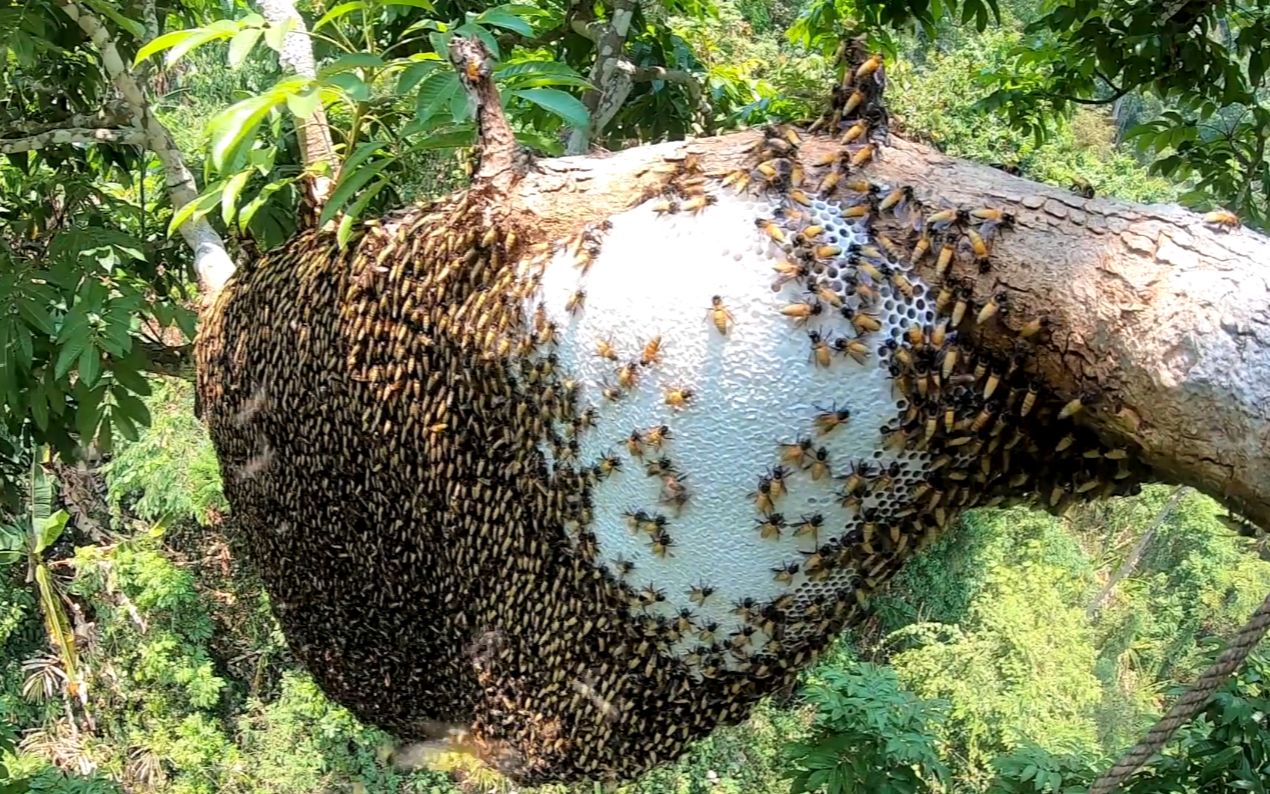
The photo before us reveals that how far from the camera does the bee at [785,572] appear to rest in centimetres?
112

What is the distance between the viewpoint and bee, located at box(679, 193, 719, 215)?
107cm

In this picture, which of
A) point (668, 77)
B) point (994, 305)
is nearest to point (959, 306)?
point (994, 305)

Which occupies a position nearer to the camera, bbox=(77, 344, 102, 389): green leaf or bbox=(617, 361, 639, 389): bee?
bbox=(617, 361, 639, 389): bee

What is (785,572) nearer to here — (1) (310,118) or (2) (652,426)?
(2) (652,426)

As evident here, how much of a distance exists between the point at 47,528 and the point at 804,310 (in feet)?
25.9

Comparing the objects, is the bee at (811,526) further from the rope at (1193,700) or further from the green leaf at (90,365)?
the green leaf at (90,365)

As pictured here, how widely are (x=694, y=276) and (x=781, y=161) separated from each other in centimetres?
16

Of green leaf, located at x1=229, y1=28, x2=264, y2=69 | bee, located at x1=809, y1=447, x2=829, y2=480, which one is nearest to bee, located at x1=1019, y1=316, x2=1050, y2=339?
bee, located at x1=809, y1=447, x2=829, y2=480

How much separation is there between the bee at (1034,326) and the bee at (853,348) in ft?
0.49

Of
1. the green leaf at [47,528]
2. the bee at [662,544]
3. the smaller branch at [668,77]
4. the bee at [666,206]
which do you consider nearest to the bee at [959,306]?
the bee at [666,206]

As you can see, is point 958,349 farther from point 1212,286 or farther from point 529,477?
point 529,477

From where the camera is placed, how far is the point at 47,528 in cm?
731

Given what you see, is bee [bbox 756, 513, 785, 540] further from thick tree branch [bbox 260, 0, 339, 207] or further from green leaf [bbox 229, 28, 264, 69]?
thick tree branch [bbox 260, 0, 339, 207]

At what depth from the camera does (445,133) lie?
4.75ft
